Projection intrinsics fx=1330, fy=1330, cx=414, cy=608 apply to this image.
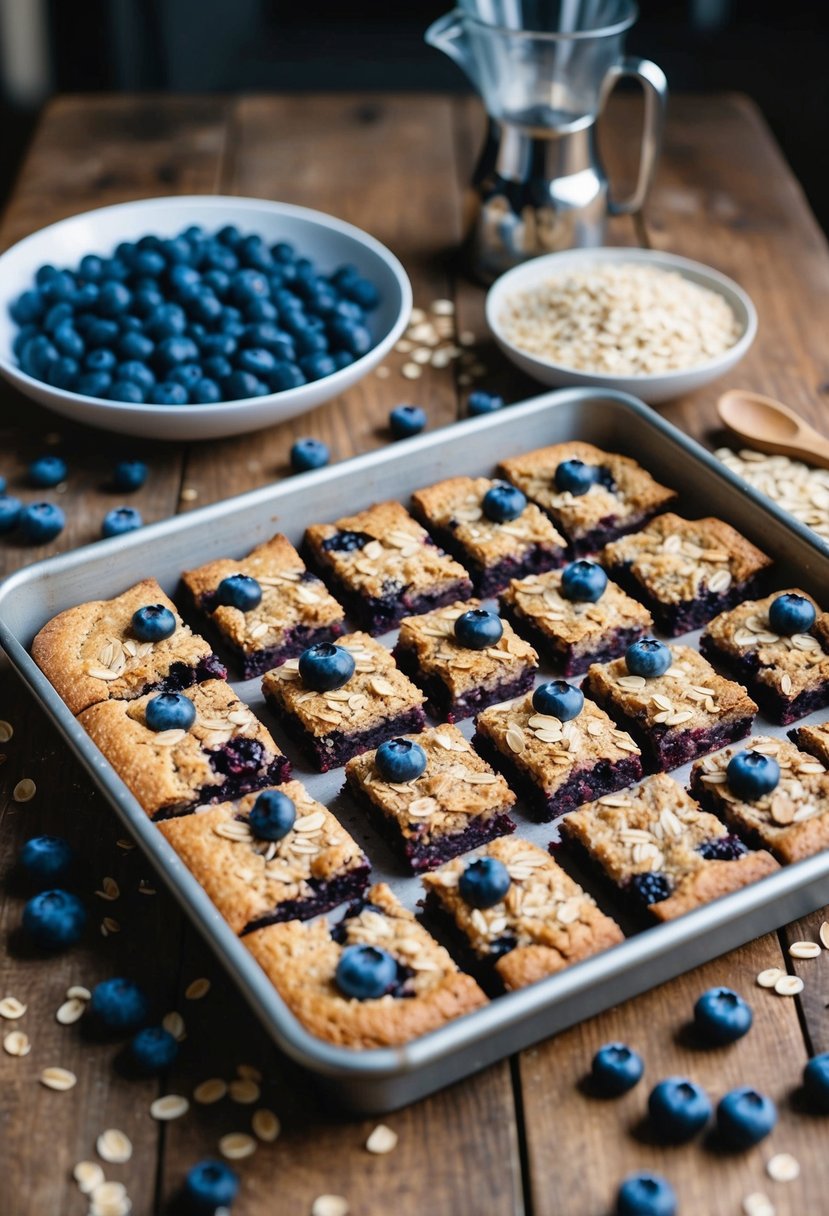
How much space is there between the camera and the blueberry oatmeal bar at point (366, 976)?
5.75ft

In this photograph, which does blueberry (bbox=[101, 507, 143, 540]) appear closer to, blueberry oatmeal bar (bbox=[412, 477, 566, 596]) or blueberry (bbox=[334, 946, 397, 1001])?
blueberry oatmeal bar (bbox=[412, 477, 566, 596])

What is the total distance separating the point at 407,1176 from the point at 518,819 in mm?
661

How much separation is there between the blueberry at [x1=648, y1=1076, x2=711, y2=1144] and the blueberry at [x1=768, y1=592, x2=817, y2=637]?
949 mm

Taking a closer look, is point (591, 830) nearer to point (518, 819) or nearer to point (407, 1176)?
point (518, 819)

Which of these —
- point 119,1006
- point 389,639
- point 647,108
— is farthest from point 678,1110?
point 647,108

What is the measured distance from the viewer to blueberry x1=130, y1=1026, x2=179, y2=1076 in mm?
1821

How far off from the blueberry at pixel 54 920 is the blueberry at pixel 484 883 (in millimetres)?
579

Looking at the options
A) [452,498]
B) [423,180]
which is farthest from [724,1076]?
[423,180]

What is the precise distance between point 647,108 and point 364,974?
2566 millimetres

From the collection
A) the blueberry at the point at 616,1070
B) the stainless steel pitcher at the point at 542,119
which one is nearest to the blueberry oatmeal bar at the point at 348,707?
the blueberry at the point at 616,1070

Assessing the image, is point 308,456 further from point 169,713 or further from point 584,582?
point 169,713

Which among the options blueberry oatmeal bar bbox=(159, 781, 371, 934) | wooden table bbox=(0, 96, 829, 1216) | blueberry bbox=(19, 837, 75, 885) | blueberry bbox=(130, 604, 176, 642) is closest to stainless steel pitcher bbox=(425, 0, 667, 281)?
wooden table bbox=(0, 96, 829, 1216)

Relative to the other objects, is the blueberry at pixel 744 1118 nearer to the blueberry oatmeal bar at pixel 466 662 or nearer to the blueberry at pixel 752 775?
the blueberry at pixel 752 775

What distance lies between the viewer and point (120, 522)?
2.77 meters
